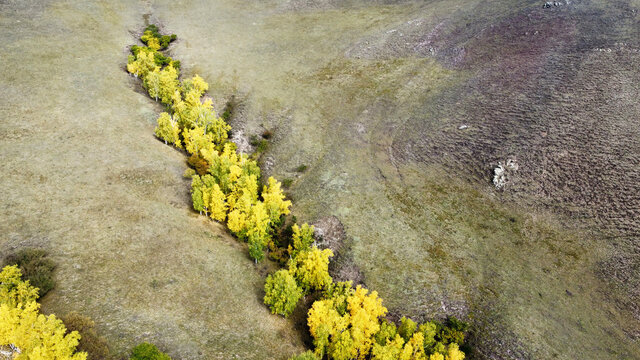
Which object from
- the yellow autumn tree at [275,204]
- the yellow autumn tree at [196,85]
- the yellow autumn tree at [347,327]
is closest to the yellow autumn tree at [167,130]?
the yellow autumn tree at [196,85]

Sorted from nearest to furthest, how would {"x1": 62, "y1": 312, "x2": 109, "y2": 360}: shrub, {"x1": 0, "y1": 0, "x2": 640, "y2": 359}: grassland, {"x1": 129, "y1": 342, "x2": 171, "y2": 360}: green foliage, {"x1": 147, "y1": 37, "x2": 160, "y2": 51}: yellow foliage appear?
{"x1": 129, "y1": 342, "x2": 171, "y2": 360}: green foliage < {"x1": 62, "y1": 312, "x2": 109, "y2": 360}: shrub < {"x1": 0, "y1": 0, "x2": 640, "y2": 359}: grassland < {"x1": 147, "y1": 37, "x2": 160, "y2": 51}: yellow foliage

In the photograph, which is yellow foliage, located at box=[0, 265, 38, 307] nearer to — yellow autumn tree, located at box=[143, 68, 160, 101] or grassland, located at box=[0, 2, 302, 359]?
grassland, located at box=[0, 2, 302, 359]

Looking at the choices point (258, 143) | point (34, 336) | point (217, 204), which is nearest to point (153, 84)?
point (258, 143)

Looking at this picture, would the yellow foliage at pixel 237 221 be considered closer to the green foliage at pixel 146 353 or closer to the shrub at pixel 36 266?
the shrub at pixel 36 266

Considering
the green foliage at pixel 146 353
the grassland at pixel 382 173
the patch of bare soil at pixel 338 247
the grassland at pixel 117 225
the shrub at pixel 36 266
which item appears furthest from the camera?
the patch of bare soil at pixel 338 247

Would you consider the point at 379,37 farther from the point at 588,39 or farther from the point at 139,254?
the point at 139,254

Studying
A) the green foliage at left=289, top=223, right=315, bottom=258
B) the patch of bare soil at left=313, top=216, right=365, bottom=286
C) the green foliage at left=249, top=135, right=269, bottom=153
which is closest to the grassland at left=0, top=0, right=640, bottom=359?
the patch of bare soil at left=313, top=216, right=365, bottom=286

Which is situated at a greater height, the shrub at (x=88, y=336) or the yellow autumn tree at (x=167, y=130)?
the yellow autumn tree at (x=167, y=130)
